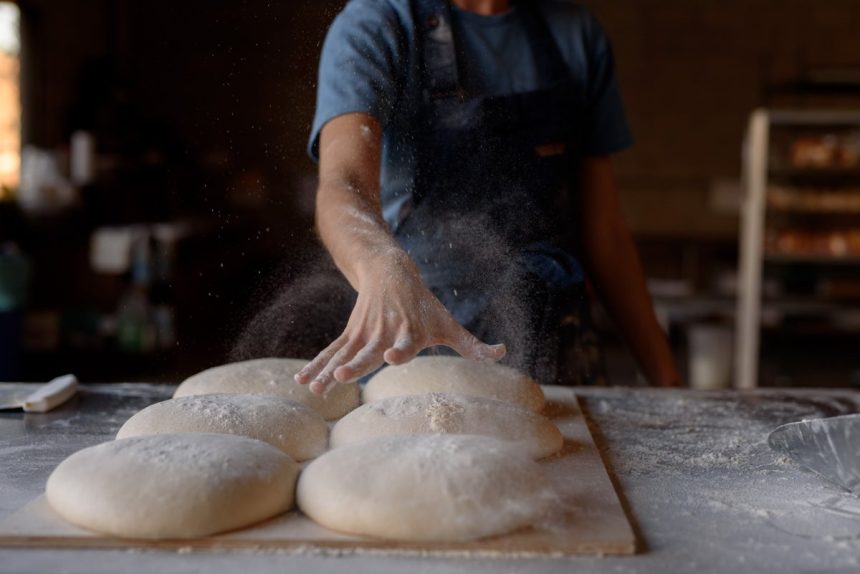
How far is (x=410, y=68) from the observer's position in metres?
1.76

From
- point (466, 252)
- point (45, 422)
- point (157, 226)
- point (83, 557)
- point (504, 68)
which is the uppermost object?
point (504, 68)

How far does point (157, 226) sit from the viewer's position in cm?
489

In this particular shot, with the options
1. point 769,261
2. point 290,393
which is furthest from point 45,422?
point 769,261

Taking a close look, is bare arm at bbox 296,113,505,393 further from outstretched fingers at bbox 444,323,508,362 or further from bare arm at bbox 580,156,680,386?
bare arm at bbox 580,156,680,386

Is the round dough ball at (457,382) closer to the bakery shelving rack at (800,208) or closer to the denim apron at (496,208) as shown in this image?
the denim apron at (496,208)

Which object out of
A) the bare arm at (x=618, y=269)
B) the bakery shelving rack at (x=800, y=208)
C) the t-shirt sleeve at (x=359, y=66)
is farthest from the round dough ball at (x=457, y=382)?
the bakery shelving rack at (x=800, y=208)

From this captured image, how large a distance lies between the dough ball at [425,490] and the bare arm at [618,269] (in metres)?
1.08

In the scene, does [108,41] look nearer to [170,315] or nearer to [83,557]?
[170,315]

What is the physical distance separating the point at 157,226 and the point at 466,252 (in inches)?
139

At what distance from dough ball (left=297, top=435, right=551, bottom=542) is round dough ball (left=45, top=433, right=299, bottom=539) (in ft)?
0.19

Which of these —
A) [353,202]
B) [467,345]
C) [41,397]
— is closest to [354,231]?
[353,202]

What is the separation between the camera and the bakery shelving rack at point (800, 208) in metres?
5.27

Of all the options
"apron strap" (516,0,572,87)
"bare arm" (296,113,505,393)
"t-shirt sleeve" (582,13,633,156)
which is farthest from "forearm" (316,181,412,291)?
"t-shirt sleeve" (582,13,633,156)

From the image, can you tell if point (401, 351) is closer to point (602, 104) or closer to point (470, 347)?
point (470, 347)
